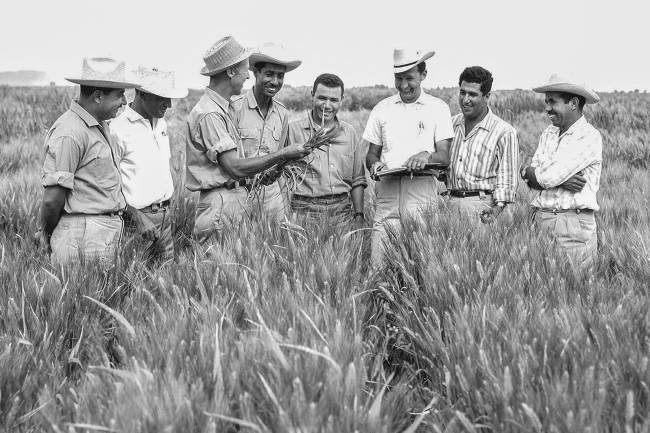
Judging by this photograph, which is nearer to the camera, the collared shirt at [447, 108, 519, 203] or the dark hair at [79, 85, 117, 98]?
the dark hair at [79, 85, 117, 98]

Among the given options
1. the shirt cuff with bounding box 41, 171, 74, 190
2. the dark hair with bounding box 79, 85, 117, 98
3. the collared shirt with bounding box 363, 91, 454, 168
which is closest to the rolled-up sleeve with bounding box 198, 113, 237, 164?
the dark hair with bounding box 79, 85, 117, 98

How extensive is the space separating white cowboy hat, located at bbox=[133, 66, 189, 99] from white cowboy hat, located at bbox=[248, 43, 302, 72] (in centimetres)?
65

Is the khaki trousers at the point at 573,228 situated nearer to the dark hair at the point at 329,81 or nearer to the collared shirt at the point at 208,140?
the dark hair at the point at 329,81

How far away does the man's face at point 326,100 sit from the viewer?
488 centimetres

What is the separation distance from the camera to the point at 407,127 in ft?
15.6

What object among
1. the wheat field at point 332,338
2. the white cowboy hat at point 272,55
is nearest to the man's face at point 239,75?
the white cowboy hat at point 272,55

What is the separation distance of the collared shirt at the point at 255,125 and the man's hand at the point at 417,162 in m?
0.93

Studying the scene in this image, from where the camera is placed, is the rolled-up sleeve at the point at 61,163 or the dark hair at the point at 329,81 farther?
the dark hair at the point at 329,81

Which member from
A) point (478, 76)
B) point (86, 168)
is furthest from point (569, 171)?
point (86, 168)

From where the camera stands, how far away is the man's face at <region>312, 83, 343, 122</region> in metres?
4.88

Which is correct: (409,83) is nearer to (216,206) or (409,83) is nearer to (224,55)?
(224,55)

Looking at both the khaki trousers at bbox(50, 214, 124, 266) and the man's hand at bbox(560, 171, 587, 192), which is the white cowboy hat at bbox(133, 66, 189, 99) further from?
the man's hand at bbox(560, 171, 587, 192)

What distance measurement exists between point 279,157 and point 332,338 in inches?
84.4

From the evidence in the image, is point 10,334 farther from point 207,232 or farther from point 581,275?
point 581,275
